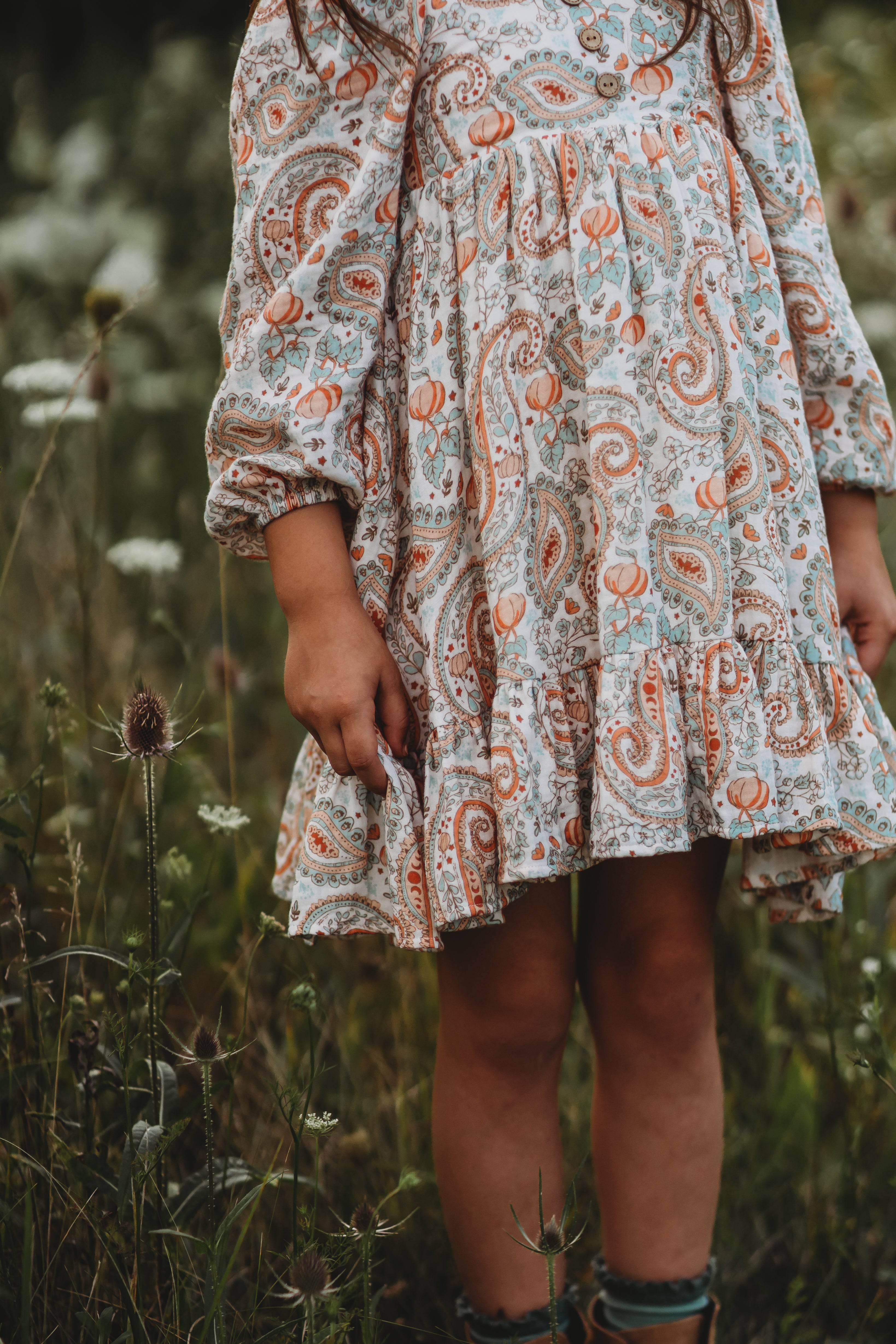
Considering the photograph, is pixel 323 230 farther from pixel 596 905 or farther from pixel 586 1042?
pixel 586 1042

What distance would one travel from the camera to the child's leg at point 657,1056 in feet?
2.79

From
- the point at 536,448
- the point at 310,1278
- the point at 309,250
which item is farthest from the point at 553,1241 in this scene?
the point at 309,250

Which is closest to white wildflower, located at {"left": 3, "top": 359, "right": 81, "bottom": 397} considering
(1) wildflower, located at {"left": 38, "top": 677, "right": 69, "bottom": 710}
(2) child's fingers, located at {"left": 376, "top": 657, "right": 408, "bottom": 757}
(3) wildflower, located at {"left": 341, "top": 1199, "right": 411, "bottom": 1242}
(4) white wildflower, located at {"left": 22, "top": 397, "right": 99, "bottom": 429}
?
(4) white wildflower, located at {"left": 22, "top": 397, "right": 99, "bottom": 429}

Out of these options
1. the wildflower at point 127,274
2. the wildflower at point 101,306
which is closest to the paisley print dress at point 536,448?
the wildflower at point 101,306

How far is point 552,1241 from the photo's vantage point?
63cm

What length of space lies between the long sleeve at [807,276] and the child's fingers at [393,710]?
Result: 1.22ft

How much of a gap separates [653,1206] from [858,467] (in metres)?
0.58

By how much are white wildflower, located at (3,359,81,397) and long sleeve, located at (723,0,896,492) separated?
698 millimetres

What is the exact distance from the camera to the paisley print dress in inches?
29.2

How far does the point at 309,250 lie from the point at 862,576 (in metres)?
0.48

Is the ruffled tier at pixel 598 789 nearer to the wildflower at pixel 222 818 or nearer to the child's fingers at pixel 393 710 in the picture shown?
the child's fingers at pixel 393 710

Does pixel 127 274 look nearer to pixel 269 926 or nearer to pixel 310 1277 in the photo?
pixel 269 926

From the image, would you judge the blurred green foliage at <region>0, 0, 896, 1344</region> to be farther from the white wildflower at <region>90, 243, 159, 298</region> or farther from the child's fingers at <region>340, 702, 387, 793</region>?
the child's fingers at <region>340, 702, 387, 793</region>

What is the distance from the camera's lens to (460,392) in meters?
0.79
